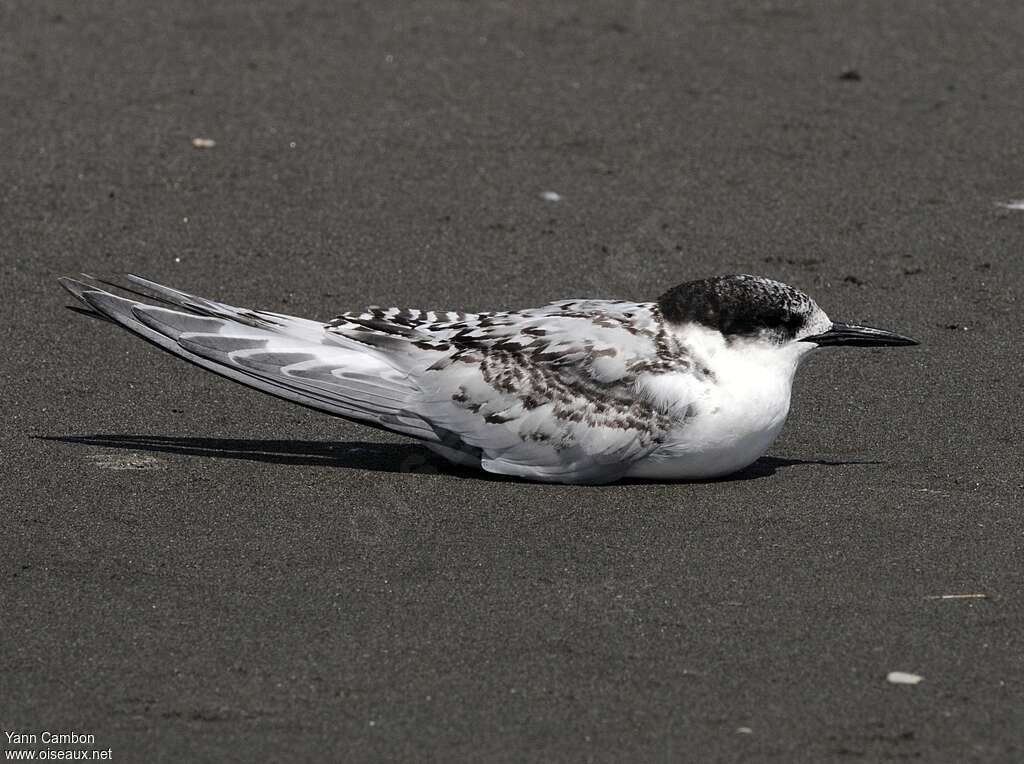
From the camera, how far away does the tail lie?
5.80 metres

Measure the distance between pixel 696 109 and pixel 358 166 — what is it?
6.54ft

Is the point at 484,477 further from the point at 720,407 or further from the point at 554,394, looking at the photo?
the point at 720,407

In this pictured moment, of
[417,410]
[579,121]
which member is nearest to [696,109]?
[579,121]

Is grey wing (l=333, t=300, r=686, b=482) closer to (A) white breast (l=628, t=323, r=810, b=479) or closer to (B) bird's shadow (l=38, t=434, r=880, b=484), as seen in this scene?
(A) white breast (l=628, t=323, r=810, b=479)

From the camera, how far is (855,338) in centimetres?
586

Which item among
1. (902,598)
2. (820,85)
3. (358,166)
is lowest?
(902,598)

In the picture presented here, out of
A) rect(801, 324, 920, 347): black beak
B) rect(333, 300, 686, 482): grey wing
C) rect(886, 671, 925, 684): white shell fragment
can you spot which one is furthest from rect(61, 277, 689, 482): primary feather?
rect(886, 671, 925, 684): white shell fragment

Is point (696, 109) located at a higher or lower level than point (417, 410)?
higher

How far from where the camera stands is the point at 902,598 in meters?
4.82

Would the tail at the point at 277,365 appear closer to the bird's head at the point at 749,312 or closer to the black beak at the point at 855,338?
the bird's head at the point at 749,312

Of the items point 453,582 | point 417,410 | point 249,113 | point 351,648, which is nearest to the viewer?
point 351,648

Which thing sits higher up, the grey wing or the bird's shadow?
the grey wing

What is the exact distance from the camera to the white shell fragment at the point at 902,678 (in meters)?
4.33

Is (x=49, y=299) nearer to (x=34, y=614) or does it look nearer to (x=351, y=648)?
(x=34, y=614)
